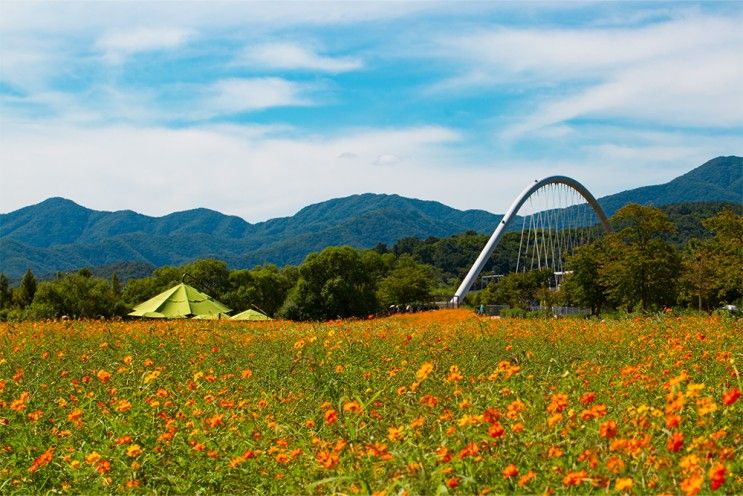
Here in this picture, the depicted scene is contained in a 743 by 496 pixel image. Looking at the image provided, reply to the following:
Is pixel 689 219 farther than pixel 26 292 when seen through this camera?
Yes

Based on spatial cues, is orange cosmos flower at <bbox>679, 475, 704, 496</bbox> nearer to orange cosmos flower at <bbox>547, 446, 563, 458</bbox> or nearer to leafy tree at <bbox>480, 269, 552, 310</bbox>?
orange cosmos flower at <bbox>547, 446, 563, 458</bbox>

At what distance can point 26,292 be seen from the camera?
57.3m

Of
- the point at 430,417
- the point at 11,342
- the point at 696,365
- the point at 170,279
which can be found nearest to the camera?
the point at 430,417

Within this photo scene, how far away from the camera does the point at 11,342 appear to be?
1059 cm

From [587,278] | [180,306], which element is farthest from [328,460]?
[587,278]

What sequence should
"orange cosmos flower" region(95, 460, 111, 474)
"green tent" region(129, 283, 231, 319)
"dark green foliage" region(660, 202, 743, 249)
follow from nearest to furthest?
"orange cosmos flower" region(95, 460, 111, 474), "green tent" region(129, 283, 231, 319), "dark green foliage" region(660, 202, 743, 249)

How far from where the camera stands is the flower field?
3.18m

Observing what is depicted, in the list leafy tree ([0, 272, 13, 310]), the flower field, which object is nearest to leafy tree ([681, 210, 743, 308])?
the flower field

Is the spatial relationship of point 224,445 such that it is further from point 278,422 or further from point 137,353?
point 137,353

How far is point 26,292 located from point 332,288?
89.2 ft

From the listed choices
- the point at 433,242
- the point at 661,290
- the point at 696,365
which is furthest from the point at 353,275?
the point at 433,242

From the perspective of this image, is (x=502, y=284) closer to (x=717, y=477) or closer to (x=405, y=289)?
(x=405, y=289)

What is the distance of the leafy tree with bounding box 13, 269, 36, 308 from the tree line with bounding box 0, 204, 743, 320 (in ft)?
0.26

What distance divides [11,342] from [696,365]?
29.0ft
